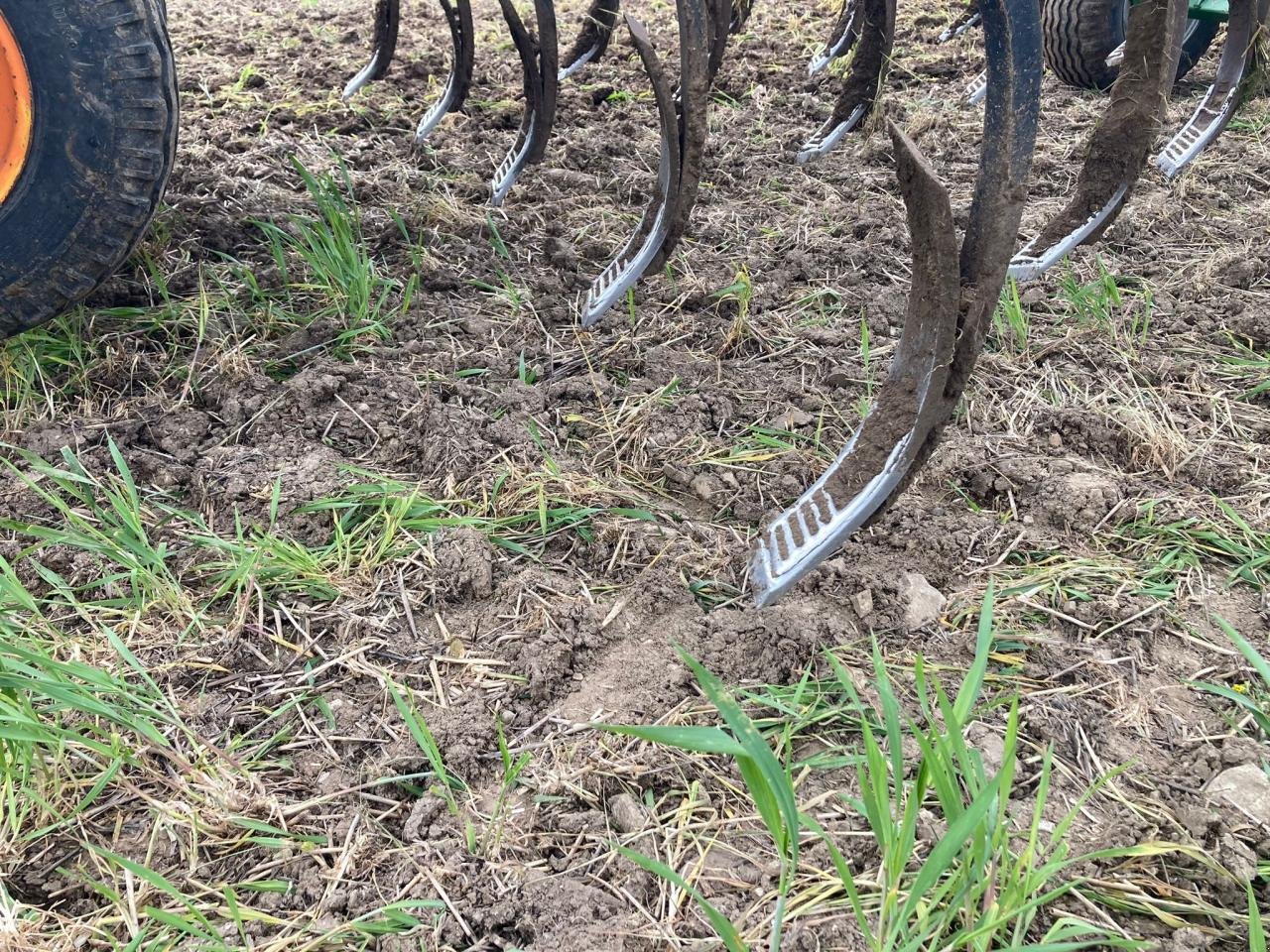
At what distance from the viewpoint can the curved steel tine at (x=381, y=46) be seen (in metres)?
3.56

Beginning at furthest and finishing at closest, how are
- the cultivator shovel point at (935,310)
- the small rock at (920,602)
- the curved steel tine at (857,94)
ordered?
the curved steel tine at (857,94)
the small rock at (920,602)
the cultivator shovel point at (935,310)

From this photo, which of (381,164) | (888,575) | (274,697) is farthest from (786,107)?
(274,697)

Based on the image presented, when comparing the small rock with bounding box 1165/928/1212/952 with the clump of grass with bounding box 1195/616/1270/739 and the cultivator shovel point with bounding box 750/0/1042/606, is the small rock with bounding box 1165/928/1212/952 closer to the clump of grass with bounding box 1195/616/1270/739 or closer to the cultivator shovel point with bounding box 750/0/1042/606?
the clump of grass with bounding box 1195/616/1270/739

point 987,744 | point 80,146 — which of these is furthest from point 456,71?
point 987,744

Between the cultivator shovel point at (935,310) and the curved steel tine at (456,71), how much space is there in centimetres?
226

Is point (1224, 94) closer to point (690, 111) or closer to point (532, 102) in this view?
point (690, 111)

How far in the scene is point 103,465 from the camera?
1855 mm

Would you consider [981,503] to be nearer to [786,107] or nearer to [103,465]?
[103,465]

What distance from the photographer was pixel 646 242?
228cm

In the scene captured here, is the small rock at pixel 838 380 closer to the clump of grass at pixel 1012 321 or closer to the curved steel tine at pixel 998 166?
the clump of grass at pixel 1012 321

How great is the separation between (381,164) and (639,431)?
1661 millimetres

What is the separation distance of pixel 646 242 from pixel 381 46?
1.99 m

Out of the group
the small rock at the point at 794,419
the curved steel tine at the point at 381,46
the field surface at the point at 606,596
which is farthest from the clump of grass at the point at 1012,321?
the curved steel tine at the point at 381,46

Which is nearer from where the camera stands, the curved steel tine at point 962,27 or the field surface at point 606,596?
the field surface at point 606,596
